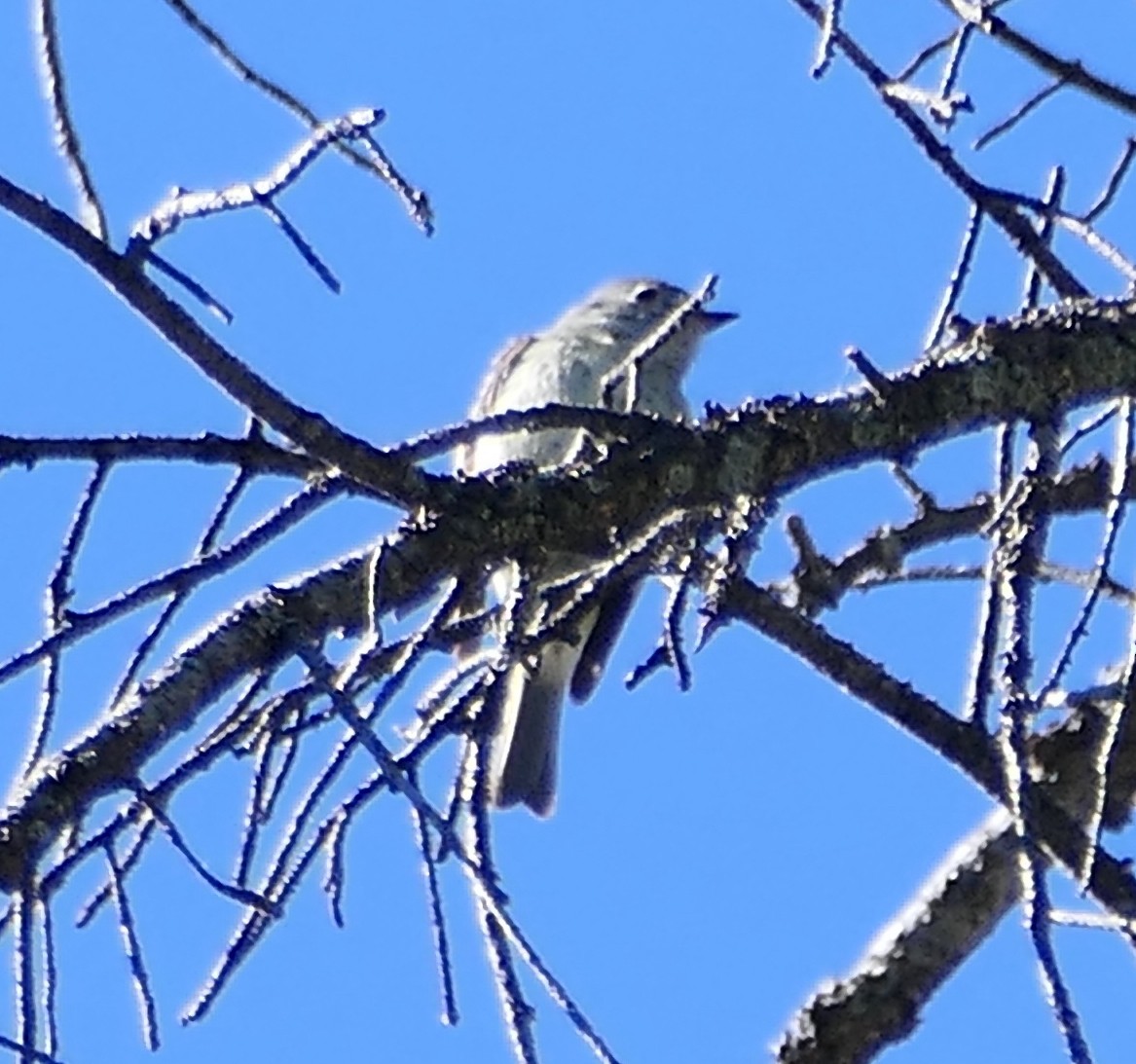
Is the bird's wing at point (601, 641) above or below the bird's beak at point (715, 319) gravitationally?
below

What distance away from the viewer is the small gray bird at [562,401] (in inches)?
222

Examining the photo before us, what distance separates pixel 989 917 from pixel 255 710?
1356 mm

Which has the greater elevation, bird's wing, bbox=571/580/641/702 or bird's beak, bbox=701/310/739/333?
bird's beak, bbox=701/310/739/333

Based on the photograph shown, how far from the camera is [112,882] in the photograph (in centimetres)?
209

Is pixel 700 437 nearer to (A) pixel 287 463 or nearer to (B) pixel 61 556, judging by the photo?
(A) pixel 287 463

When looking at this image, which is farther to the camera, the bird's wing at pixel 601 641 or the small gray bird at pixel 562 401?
the bird's wing at pixel 601 641

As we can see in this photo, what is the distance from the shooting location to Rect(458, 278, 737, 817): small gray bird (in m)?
5.65

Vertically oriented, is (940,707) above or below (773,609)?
below

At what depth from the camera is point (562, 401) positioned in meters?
6.31

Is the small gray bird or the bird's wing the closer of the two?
the small gray bird

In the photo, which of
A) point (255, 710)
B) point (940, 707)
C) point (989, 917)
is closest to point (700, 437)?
point (940, 707)

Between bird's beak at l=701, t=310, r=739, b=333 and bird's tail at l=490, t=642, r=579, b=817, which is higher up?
bird's beak at l=701, t=310, r=739, b=333

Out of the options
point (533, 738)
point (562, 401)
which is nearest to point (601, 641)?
point (533, 738)

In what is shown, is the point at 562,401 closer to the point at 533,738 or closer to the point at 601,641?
the point at 601,641
